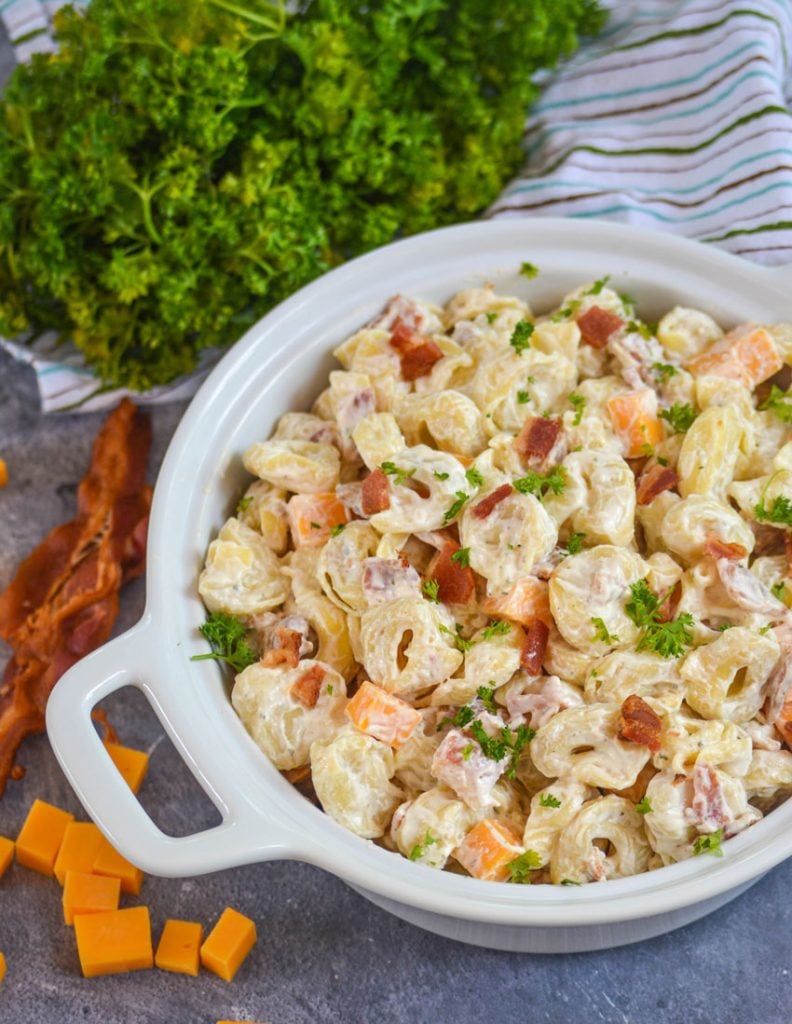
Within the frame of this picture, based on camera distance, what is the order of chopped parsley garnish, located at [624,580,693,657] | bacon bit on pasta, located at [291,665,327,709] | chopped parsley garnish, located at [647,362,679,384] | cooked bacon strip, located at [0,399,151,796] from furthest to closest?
cooked bacon strip, located at [0,399,151,796] → chopped parsley garnish, located at [647,362,679,384] → bacon bit on pasta, located at [291,665,327,709] → chopped parsley garnish, located at [624,580,693,657]

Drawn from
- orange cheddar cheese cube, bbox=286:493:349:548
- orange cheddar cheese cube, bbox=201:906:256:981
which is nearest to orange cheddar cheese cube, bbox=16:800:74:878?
orange cheddar cheese cube, bbox=201:906:256:981

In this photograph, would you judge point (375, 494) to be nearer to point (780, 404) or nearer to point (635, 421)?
point (635, 421)

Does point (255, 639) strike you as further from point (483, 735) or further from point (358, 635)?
point (483, 735)

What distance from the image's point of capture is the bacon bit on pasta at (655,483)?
255cm

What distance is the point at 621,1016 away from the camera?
2518 millimetres

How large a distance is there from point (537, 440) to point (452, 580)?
363 millimetres

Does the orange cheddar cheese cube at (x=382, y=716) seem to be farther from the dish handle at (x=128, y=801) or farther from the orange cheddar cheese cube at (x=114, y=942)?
the orange cheddar cheese cube at (x=114, y=942)

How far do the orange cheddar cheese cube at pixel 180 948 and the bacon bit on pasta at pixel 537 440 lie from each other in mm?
1271

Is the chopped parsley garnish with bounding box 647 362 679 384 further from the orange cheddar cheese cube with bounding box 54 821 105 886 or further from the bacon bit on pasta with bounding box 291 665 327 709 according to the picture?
the orange cheddar cheese cube with bounding box 54 821 105 886

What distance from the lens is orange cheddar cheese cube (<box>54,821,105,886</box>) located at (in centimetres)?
275

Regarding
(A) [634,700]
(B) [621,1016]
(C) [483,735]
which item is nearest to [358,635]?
(C) [483,735]

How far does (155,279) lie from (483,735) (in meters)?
1.50

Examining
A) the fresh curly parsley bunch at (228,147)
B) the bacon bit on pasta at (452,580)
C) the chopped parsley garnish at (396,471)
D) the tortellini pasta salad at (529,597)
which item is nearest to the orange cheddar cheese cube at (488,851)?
the tortellini pasta salad at (529,597)

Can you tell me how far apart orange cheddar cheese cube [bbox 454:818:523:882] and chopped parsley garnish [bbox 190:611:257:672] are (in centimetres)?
62
